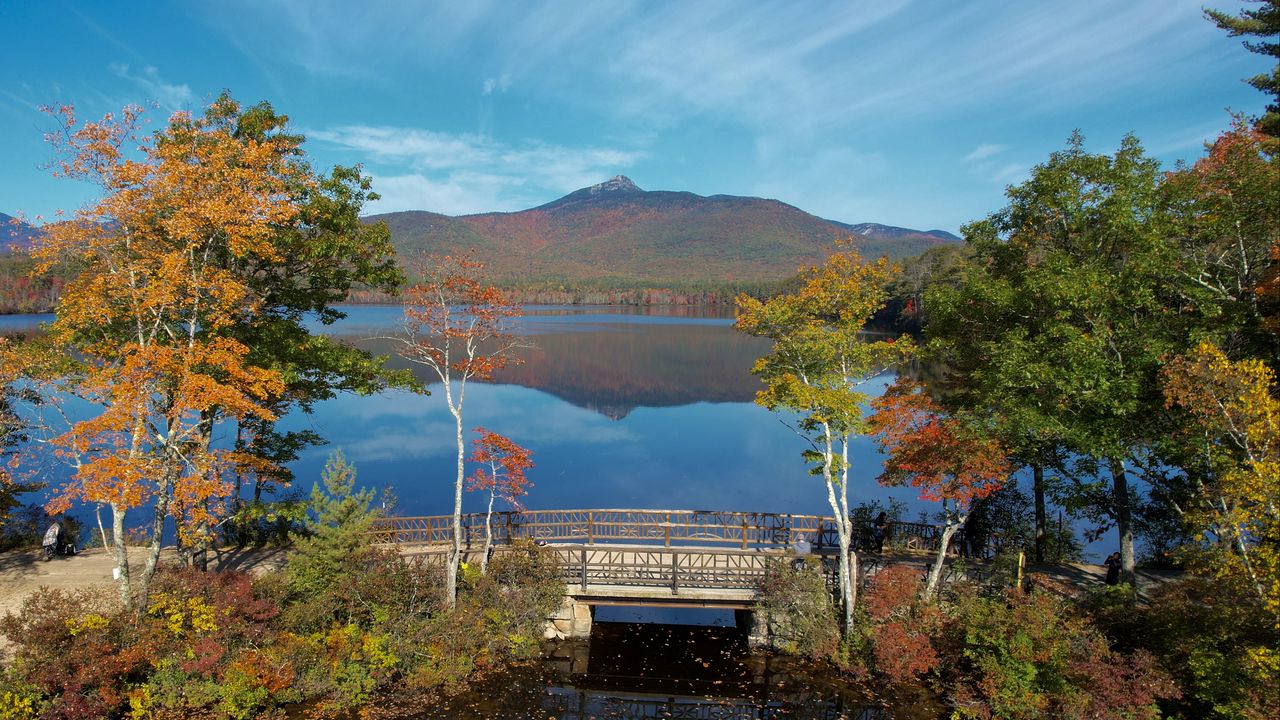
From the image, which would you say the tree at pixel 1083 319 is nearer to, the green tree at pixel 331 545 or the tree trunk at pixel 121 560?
the green tree at pixel 331 545

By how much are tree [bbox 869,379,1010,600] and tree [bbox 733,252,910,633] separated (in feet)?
4.39

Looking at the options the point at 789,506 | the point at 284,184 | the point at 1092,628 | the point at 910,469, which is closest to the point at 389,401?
the point at 789,506

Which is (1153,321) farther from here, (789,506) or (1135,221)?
(789,506)

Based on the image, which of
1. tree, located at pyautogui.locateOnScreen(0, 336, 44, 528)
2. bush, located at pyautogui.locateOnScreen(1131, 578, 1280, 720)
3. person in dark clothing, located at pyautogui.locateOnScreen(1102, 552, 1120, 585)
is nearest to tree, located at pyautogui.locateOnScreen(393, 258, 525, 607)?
tree, located at pyautogui.locateOnScreen(0, 336, 44, 528)

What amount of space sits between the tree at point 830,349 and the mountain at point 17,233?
15.3 meters

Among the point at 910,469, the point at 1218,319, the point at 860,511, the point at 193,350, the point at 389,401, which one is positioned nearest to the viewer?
the point at 193,350

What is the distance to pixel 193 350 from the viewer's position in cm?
1314

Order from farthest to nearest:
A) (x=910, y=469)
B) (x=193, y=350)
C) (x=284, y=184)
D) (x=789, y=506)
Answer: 1. (x=789, y=506)
2. (x=910, y=469)
3. (x=284, y=184)
4. (x=193, y=350)

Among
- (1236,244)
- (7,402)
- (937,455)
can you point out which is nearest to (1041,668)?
(937,455)

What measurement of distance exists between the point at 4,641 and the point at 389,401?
4077 cm

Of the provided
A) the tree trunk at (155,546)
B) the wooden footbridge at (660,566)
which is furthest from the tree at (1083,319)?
the tree trunk at (155,546)

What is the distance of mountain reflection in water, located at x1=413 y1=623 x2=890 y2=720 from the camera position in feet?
47.3

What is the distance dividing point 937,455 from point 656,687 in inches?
364

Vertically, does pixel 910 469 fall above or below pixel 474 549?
above
